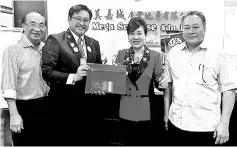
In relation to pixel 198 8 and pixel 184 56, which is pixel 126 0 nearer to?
pixel 198 8

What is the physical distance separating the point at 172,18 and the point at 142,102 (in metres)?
1.37

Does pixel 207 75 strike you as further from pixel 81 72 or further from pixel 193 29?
pixel 81 72

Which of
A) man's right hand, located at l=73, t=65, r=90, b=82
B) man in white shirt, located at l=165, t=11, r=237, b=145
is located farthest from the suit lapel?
man in white shirt, located at l=165, t=11, r=237, b=145

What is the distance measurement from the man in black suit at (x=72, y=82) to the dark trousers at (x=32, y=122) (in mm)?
79

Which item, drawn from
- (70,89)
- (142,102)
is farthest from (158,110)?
(70,89)

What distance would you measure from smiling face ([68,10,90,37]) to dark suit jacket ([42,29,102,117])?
8 centimetres

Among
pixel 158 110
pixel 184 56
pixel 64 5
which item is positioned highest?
pixel 64 5

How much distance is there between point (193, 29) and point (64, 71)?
106cm

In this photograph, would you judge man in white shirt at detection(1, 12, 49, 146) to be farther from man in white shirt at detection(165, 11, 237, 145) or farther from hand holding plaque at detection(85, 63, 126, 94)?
man in white shirt at detection(165, 11, 237, 145)

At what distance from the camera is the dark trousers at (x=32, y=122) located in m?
1.97

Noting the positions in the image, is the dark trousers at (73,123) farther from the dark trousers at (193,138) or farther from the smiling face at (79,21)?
the dark trousers at (193,138)

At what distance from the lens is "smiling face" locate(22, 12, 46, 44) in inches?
75.8

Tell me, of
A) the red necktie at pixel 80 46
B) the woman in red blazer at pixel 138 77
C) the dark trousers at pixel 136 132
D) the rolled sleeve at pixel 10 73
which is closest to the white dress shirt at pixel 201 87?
the woman in red blazer at pixel 138 77

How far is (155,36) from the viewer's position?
9.17ft
